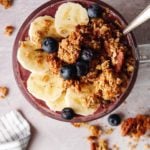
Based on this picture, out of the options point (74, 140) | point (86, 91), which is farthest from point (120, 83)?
point (74, 140)

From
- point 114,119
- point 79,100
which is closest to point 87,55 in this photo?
point 79,100

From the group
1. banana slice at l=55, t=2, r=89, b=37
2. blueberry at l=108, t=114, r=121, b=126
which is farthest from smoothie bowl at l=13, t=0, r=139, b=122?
blueberry at l=108, t=114, r=121, b=126

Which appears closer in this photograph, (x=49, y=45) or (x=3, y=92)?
(x=49, y=45)

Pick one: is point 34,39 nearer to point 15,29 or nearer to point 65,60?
point 65,60

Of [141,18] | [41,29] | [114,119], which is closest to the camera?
[141,18]

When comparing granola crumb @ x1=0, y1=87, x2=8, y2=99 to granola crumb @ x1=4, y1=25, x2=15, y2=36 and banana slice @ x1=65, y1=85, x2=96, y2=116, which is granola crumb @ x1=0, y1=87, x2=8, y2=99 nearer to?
granola crumb @ x1=4, y1=25, x2=15, y2=36

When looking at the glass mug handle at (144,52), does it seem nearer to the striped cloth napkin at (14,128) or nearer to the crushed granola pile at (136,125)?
the crushed granola pile at (136,125)

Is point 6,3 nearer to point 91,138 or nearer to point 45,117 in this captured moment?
point 45,117

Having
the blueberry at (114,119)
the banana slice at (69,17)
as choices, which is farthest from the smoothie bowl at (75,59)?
the blueberry at (114,119)
